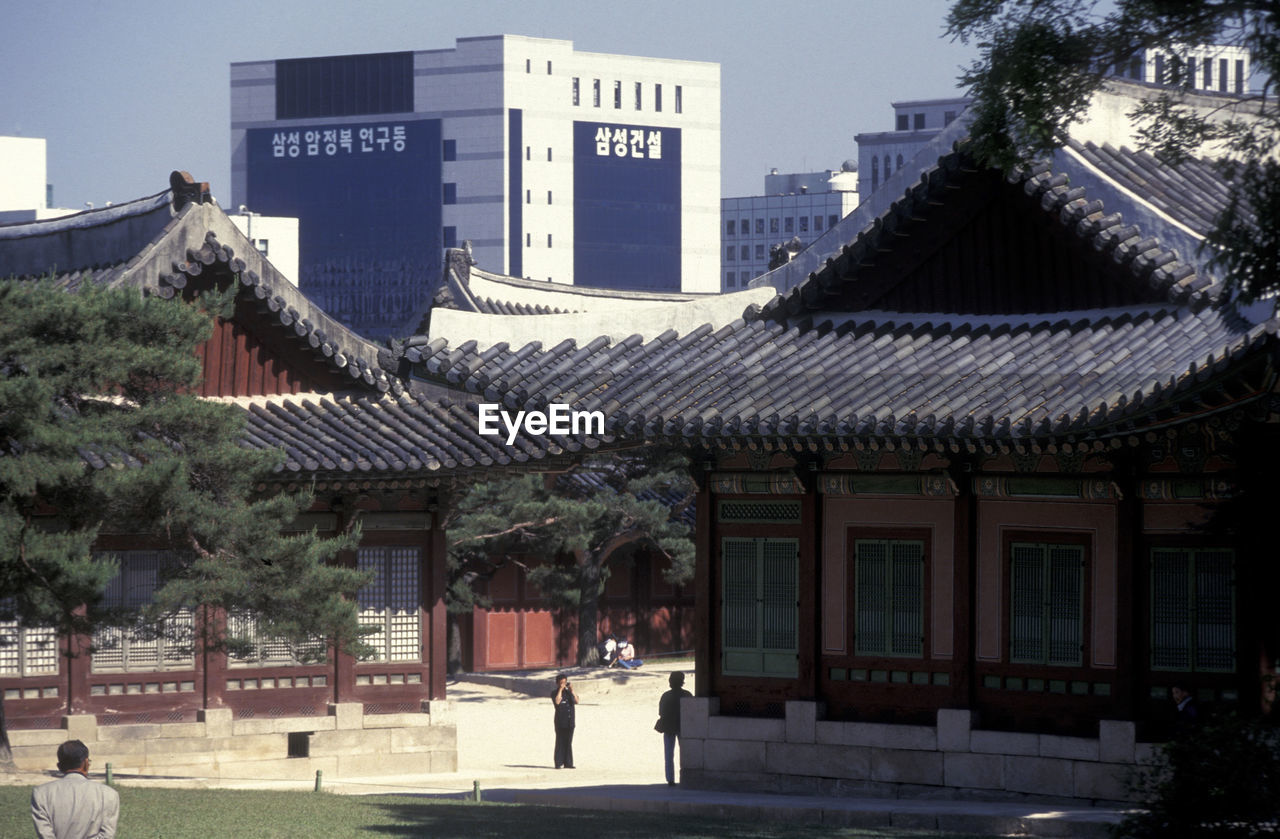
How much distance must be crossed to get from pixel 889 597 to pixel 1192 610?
134 inches

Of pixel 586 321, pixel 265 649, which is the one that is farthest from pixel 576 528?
pixel 586 321

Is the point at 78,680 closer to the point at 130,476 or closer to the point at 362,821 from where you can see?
the point at 130,476

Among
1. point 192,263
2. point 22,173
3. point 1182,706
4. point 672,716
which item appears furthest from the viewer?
point 22,173

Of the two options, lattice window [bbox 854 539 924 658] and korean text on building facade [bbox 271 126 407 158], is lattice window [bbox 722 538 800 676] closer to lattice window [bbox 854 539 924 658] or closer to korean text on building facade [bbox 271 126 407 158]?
lattice window [bbox 854 539 924 658]

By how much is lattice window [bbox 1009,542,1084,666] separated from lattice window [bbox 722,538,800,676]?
2624mm

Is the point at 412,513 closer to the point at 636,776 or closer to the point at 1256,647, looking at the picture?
the point at 636,776

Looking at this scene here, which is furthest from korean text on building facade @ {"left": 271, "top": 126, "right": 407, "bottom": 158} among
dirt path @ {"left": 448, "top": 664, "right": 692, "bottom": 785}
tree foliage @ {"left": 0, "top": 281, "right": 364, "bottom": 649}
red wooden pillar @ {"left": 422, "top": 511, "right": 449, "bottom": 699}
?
tree foliage @ {"left": 0, "top": 281, "right": 364, "bottom": 649}

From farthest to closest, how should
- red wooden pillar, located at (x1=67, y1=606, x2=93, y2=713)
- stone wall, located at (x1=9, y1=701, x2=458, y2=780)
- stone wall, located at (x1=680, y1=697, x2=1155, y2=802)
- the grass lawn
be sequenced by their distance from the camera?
red wooden pillar, located at (x1=67, y1=606, x2=93, y2=713)
stone wall, located at (x1=9, y1=701, x2=458, y2=780)
stone wall, located at (x1=680, y1=697, x2=1155, y2=802)
the grass lawn

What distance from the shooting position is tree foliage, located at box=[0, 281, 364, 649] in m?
19.1

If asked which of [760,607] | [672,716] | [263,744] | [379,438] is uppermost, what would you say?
[379,438]

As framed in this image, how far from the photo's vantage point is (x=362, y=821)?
17562 mm

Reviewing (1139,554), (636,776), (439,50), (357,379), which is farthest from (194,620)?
(439,50)

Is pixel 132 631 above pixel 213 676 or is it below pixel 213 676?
above

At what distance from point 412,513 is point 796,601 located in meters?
8.28
